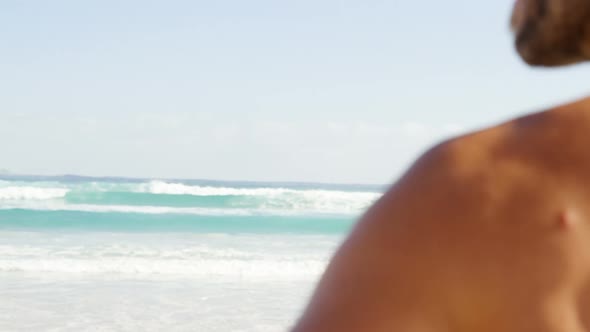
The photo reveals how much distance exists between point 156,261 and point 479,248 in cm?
985

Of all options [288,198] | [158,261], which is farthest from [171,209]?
[158,261]

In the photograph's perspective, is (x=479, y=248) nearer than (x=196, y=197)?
Yes

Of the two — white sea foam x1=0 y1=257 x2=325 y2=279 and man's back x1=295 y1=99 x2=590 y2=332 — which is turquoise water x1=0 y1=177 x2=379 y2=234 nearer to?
white sea foam x1=0 y1=257 x2=325 y2=279

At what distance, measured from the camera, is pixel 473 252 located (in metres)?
0.59

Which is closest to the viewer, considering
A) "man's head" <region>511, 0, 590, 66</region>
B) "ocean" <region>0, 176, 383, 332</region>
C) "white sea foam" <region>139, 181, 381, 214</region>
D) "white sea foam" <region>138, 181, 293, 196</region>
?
"man's head" <region>511, 0, 590, 66</region>

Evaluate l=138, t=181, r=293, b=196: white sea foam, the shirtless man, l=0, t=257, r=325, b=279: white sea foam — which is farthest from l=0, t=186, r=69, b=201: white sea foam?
the shirtless man

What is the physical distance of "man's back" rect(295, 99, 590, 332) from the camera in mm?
580

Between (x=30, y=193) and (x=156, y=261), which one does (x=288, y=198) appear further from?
(x=156, y=261)

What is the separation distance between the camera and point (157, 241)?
12891mm

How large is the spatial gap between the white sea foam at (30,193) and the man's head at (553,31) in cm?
2198

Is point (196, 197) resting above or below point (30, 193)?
below

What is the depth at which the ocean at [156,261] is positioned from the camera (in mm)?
6656

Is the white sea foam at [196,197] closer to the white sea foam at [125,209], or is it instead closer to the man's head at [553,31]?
the white sea foam at [125,209]

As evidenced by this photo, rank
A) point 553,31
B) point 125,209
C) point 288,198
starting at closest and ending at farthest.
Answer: point 553,31, point 125,209, point 288,198
